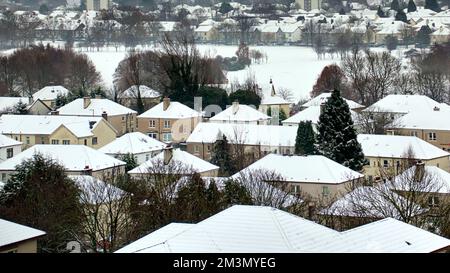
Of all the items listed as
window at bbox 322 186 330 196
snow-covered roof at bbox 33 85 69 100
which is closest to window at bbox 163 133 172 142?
snow-covered roof at bbox 33 85 69 100

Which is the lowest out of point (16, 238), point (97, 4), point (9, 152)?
point (9, 152)

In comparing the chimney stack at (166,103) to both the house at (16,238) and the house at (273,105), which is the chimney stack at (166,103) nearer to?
the house at (273,105)

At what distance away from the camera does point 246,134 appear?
18.1 metres

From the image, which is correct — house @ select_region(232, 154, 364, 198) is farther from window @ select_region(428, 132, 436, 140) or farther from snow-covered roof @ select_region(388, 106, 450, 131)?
snow-covered roof @ select_region(388, 106, 450, 131)

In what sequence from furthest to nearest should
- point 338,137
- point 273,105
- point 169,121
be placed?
1. point 273,105
2. point 169,121
3. point 338,137

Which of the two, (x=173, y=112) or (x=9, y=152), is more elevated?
(x=173, y=112)

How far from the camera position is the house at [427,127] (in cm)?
1904

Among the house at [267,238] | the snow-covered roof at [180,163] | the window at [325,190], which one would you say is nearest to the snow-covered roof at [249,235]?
the house at [267,238]

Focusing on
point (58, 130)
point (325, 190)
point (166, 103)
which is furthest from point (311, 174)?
point (166, 103)

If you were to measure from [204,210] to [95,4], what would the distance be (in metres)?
64.8

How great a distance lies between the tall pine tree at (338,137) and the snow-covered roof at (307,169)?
3.68 feet

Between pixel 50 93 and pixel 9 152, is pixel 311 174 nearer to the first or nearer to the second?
pixel 9 152

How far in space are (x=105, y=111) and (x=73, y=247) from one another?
11.7 meters
